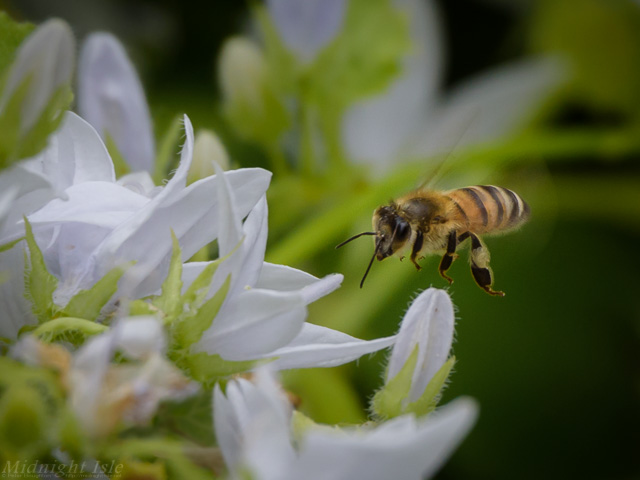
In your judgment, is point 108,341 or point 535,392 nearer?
point 108,341

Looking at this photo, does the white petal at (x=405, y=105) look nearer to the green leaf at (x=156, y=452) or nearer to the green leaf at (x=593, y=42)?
the green leaf at (x=593, y=42)

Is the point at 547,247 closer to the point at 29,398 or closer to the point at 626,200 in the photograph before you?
the point at 626,200

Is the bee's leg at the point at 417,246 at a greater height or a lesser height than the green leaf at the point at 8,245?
lesser

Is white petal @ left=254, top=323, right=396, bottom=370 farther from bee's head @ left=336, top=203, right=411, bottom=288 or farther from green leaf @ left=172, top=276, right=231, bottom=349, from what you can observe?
bee's head @ left=336, top=203, right=411, bottom=288

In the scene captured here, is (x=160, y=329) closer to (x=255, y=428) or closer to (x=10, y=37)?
(x=255, y=428)

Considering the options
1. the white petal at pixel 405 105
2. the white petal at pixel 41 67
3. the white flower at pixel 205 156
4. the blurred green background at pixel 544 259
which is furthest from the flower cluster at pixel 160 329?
the white petal at pixel 405 105

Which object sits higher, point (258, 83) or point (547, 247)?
point (258, 83)

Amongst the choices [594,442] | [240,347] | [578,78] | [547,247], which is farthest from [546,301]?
[240,347]
